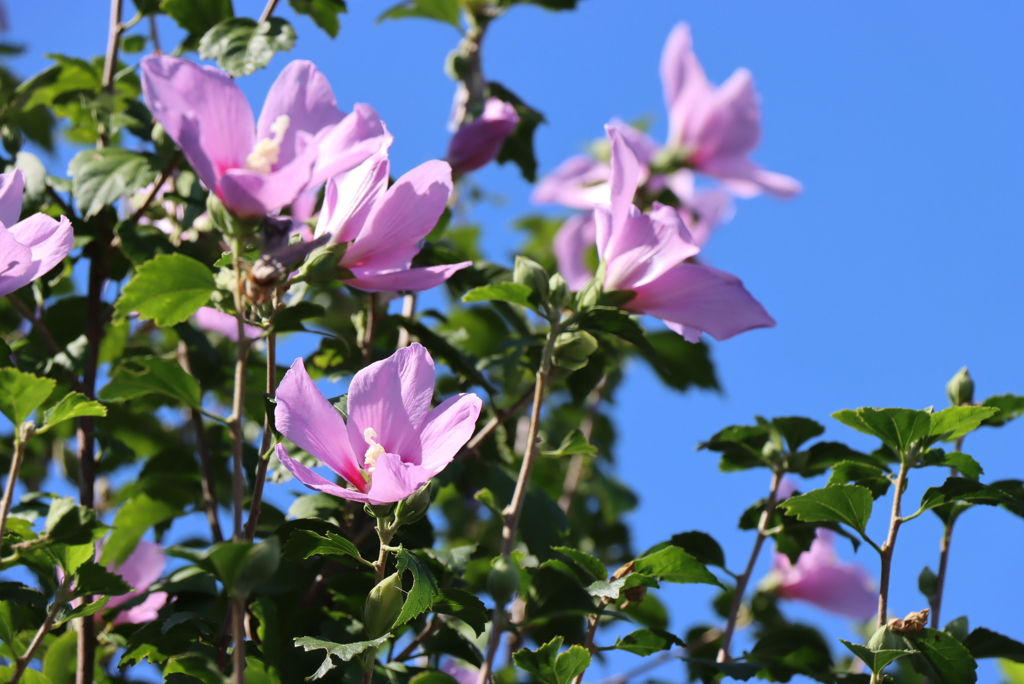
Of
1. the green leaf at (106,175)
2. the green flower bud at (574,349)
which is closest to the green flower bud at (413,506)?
the green flower bud at (574,349)

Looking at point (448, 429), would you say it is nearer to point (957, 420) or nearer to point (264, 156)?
point (264, 156)

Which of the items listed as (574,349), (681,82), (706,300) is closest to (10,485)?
(574,349)

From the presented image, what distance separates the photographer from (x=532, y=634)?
1.52 m

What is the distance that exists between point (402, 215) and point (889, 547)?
0.62 meters

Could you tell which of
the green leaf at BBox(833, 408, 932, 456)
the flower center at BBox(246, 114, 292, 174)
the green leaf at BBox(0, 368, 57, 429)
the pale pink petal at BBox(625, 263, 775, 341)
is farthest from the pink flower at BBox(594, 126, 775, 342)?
the green leaf at BBox(0, 368, 57, 429)

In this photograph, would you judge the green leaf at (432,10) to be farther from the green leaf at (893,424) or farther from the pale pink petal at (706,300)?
the green leaf at (893,424)

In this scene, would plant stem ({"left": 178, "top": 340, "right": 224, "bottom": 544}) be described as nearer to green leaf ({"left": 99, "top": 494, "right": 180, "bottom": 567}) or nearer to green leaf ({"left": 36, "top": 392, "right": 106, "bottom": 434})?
green leaf ({"left": 99, "top": 494, "right": 180, "bottom": 567})

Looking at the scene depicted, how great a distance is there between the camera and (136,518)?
4.41 feet

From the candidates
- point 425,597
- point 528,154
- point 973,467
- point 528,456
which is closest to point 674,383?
point 528,154

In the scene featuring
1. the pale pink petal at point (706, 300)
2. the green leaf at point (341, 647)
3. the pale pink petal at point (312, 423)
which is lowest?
the green leaf at point (341, 647)

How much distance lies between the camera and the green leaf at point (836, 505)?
977 mm

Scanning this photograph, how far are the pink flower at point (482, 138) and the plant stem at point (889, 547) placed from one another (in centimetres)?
72

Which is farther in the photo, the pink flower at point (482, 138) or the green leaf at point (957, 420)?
the pink flower at point (482, 138)

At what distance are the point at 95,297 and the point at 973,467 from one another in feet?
3.68
